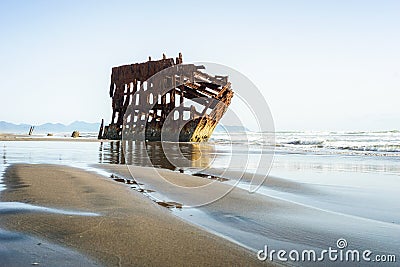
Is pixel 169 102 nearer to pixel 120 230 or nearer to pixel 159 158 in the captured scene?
pixel 159 158

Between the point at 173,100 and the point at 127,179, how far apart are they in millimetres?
11929

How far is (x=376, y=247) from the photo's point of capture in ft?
6.63

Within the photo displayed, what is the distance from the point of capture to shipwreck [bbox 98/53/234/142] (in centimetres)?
1600

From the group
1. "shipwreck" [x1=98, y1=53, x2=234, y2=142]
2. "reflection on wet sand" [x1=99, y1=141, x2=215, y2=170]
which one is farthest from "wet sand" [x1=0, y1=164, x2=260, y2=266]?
"shipwreck" [x1=98, y1=53, x2=234, y2=142]

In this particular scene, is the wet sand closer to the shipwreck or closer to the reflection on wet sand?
the reflection on wet sand

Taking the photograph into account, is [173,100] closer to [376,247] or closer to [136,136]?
[136,136]

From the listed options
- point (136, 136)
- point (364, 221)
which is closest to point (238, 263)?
point (364, 221)

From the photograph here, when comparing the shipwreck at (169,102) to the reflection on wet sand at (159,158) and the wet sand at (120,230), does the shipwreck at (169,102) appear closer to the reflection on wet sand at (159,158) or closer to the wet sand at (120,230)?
the reflection on wet sand at (159,158)

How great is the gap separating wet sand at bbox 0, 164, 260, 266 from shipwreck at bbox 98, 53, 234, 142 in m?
12.8

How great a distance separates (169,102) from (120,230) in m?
14.4

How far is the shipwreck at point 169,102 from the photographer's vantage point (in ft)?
52.5

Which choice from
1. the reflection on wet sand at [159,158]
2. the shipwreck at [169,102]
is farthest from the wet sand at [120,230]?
the shipwreck at [169,102]

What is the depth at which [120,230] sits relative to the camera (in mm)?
2051

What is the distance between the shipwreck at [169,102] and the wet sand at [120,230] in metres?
12.8
